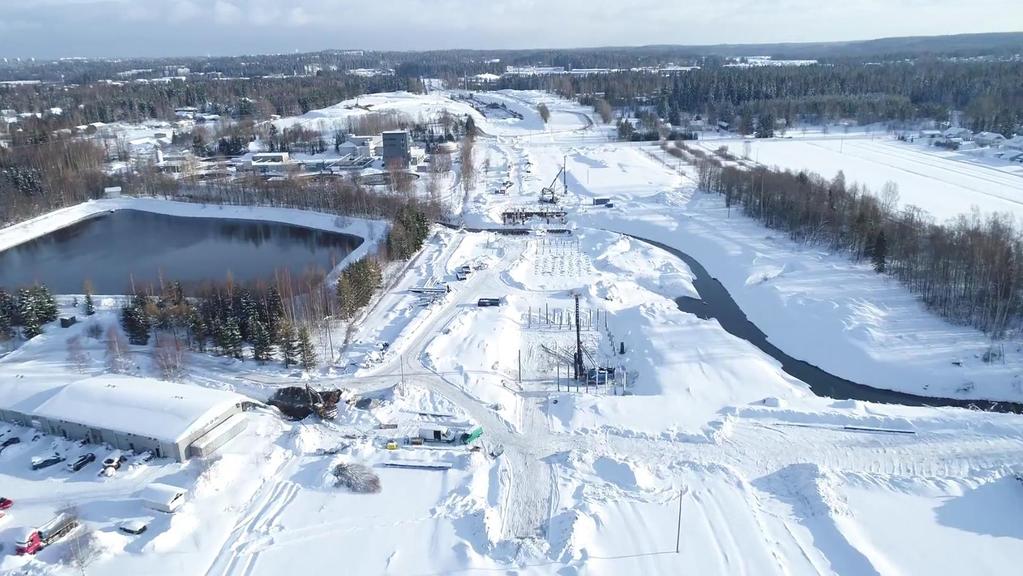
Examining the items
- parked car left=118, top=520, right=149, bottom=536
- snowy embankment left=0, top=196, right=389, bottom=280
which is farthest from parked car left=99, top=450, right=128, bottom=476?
snowy embankment left=0, top=196, right=389, bottom=280

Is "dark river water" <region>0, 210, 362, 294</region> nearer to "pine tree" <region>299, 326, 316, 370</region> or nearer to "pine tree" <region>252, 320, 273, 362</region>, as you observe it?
"pine tree" <region>252, 320, 273, 362</region>

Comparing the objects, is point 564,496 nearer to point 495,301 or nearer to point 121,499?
point 121,499

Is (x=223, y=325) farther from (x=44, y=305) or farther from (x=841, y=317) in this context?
(x=841, y=317)

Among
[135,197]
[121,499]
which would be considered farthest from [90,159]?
[121,499]

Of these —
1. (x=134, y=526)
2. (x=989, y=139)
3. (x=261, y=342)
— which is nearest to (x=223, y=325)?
(x=261, y=342)

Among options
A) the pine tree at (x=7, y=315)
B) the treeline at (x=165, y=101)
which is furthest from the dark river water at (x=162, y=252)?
the treeline at (x=165, y=101)
